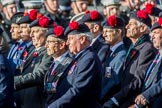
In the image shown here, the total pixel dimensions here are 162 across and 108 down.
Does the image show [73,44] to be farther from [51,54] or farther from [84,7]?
[84,7]

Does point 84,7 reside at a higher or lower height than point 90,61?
lower

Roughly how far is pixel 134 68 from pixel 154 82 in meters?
0.55

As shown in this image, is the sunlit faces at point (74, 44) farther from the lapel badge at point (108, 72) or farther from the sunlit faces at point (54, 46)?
the lapel badge at point (108, 72)

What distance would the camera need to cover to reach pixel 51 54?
500 inches

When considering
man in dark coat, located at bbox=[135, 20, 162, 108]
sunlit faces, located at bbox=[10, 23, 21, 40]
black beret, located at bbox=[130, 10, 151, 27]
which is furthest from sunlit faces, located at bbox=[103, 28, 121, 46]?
sunlit faces, located at bbox=[10, 23, 21, 40]

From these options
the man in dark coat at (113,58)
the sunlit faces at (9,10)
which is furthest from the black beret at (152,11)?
the sunlit faces at (9,10)

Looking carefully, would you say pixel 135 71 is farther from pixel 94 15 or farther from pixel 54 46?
pixel 94 15

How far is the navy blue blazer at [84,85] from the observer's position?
11.5m

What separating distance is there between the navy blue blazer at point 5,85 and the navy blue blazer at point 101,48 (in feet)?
6.22

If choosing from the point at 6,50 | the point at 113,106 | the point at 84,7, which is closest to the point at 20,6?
the point at 84,7

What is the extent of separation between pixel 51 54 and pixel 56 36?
0.83 feet

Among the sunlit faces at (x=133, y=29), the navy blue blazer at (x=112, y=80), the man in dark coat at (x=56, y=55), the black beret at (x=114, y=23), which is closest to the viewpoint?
the man in dark coat at (x=56, y=55)

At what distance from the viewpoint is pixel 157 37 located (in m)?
12.2

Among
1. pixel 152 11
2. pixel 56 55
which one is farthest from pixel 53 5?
pixel 56 55
